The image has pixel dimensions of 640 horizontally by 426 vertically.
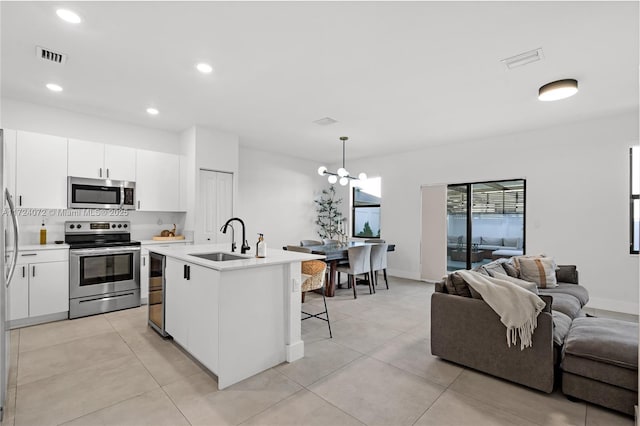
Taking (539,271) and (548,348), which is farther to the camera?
(539,271)

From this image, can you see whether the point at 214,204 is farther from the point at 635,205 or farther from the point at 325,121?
the point at 635,205

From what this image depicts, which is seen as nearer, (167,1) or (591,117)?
(167,1)

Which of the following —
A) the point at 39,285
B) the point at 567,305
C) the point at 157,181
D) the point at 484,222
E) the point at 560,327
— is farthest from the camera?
the point at 484,222

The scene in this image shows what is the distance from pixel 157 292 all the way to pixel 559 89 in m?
4.67

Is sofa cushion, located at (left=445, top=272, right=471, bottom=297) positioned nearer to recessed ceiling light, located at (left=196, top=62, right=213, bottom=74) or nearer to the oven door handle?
recessed ceiling light, located at (left=196, top=62, right=213, bottom=74)

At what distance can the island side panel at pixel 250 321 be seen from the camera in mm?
2314

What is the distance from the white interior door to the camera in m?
5.03

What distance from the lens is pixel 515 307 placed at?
2291mm

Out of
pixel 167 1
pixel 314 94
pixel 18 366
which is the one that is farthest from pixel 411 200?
pixel 18 366

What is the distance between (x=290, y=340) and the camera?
8.98 ft

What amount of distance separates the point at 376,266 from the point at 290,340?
9.38ft

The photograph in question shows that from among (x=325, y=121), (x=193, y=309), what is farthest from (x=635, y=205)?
(x=193, y=309)

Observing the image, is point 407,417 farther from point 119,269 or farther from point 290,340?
point 119,269

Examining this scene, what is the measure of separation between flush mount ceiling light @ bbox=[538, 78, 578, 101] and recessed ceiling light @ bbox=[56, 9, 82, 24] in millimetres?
4249
